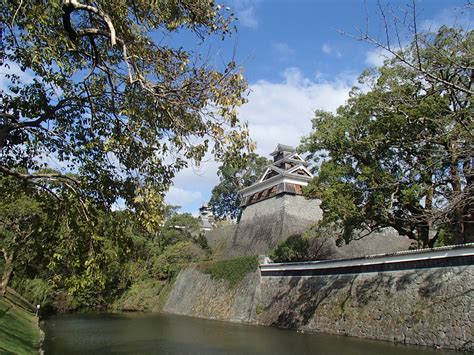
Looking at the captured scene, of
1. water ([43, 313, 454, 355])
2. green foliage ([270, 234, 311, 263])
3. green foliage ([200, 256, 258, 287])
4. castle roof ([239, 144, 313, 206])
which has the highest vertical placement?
castle roof ([239, 144, 313, 206])

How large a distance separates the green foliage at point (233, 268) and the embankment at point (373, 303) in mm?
446

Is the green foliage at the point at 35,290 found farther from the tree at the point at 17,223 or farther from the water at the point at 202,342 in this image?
the water at the point at 202,342

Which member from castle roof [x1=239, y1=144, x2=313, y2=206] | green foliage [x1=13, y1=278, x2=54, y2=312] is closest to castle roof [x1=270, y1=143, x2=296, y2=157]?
castle roof [x1=239, y1=144, x2=313, y2=206]

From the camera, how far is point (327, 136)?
14.6 meters

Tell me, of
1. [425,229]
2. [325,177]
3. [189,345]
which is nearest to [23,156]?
[189,345]

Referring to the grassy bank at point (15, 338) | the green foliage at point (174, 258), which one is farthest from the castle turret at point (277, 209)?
the grassy bank at point (15, 338)

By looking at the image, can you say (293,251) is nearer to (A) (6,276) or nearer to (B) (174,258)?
(B) (174,258)

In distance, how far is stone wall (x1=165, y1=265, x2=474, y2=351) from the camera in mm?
10508

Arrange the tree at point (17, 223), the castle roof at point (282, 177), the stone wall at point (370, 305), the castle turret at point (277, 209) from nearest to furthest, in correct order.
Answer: the tree at point (17, 223) → the stone wall at point (370, 305) → the castle turret at point (277, 209) → the castle roof at point (282, 177)

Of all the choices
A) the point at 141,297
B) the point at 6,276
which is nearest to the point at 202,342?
the point at 6,276

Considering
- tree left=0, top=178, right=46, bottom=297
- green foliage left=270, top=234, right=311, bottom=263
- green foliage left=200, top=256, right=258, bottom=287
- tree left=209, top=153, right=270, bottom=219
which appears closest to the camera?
tree left=0, top=178, right=46, bottom=297

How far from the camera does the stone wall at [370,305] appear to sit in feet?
34.5

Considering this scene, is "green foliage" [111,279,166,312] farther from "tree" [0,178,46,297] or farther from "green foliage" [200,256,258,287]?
"tree" [0,178,46,297]

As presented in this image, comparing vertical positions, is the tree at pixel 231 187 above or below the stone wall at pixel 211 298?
above
